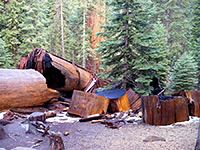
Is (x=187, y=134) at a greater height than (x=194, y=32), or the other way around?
(x=194, y=32)

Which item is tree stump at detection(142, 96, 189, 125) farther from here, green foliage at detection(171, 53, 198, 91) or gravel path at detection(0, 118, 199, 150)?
green foliage at detection(171, 53, 198, 91)

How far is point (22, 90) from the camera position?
5.92 metres

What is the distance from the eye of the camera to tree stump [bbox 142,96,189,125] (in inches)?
191

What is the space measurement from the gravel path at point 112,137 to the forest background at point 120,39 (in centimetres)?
347

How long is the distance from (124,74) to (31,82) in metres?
4.26

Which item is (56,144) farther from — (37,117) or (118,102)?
(118,102)

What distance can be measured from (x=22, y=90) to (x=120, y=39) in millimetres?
5005

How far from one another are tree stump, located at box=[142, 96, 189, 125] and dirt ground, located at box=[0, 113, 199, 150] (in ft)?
0.66

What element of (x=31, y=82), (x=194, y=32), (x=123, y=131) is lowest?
(x=123, y=131)

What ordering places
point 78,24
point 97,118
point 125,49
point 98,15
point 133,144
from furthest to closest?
point 78,24 < point 98,15 < point 125,49 < point 97,118 < point 133,144

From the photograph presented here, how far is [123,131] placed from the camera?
14.9 ft

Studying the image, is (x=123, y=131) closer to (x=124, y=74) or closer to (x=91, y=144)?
(x=91, y=144)

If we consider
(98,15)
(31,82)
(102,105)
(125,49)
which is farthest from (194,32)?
(31,82)

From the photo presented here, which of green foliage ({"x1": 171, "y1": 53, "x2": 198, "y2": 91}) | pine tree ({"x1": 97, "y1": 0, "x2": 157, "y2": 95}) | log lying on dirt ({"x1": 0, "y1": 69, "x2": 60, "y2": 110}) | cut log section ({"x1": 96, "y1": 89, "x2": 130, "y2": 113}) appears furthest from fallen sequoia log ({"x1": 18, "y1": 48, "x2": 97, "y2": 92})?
green foliage ({"x1": 171, "y1": 53, "x2": 198, "y2": 91})
